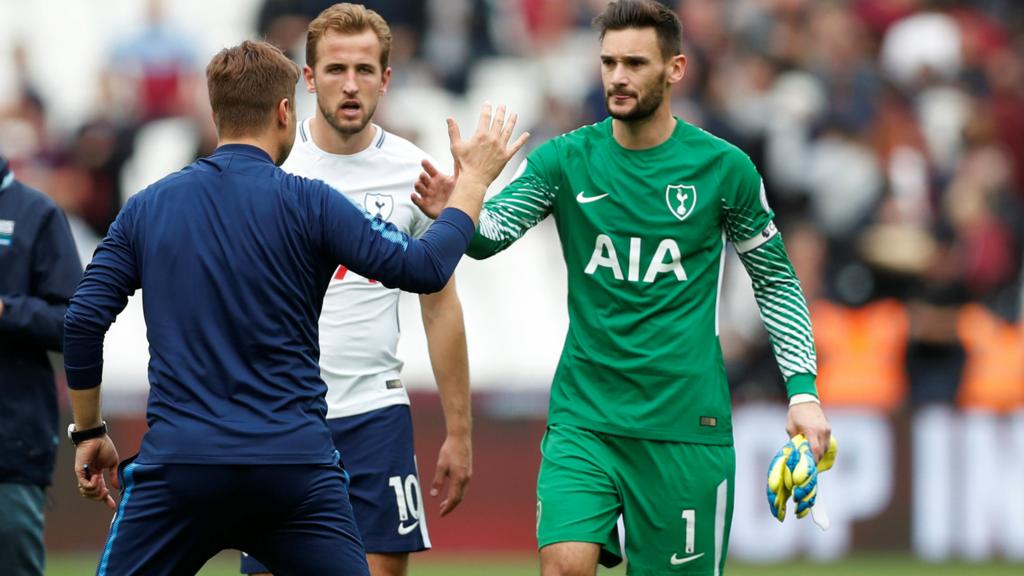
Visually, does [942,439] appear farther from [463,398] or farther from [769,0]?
[463,398]

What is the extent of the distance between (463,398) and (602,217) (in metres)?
1.04

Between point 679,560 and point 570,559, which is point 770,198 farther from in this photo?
point 570,559

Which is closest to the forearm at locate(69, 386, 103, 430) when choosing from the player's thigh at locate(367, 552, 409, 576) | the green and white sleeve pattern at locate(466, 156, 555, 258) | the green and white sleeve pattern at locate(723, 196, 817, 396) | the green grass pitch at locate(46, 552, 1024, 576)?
the green and white sleeve pattern at locate(466, 156, 555, 258)

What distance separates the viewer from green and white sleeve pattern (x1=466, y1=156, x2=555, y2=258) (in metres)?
6.89

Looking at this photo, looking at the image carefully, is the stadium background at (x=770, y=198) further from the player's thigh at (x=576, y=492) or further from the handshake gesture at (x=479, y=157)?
the handshake gesture at (x=479, y=157)

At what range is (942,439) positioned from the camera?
13117mm

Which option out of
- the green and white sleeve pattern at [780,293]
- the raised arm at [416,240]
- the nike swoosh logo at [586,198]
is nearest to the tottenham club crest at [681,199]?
the green and white sleeve pattern at [780,293]

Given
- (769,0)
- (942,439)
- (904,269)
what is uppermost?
(769,0)

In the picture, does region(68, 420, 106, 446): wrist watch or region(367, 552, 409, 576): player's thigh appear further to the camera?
region(367, 552, 409, 576): player's thigh

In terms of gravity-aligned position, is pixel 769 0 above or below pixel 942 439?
above

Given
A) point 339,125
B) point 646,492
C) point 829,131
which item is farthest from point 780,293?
point 829,131

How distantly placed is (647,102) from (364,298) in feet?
4.67

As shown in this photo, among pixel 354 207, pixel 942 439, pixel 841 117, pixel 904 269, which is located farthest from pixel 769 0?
pixel 354 207

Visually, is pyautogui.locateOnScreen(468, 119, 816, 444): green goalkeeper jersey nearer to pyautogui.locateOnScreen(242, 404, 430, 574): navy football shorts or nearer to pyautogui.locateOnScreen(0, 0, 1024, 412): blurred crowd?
pyautogui.locateOnScreen(242, 404, 430, 574): navy football shorts
